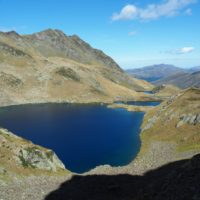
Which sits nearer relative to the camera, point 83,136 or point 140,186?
point 140,186

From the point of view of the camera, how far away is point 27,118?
191000 millimetres

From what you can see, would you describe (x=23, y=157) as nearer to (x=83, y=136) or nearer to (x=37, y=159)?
(x=37, y=159)

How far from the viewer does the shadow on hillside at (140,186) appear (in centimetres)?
4418

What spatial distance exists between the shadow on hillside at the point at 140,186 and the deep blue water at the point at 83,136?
2045cm

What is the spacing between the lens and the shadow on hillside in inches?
1739

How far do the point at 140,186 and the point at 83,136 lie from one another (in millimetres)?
72795

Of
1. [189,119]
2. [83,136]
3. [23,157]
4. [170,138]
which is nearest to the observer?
[23,157]

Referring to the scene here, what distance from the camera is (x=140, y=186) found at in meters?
67.3

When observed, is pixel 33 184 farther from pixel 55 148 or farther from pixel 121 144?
pixel 121 144

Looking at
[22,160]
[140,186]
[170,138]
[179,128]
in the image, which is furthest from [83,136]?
[140,186]

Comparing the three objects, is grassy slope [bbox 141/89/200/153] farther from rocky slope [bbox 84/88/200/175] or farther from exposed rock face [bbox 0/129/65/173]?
exposed rock face [bbox 0/129/65/173]

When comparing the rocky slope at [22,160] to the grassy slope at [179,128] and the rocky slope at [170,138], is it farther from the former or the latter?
the grassy slope at [179,128]

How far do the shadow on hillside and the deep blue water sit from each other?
20.4 m

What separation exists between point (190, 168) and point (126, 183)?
24161 millimetres
